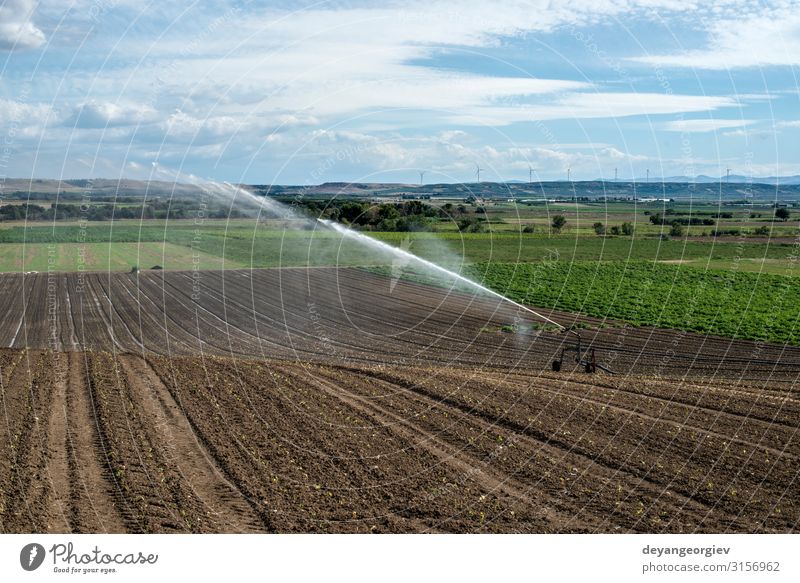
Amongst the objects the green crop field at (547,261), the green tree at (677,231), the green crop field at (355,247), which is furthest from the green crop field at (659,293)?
the green tree at (677,231)

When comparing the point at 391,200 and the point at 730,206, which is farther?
the point at 730,206

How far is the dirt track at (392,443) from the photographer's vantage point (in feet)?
49.6

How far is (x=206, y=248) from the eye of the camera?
73688 mm

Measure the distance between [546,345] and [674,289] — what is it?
1000 inches

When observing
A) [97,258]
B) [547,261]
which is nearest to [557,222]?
[547,261]

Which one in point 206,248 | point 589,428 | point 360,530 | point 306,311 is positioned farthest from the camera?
point 206,248

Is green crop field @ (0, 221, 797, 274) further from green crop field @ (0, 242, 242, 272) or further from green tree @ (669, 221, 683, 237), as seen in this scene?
green tree @ (669, 221, 683, 237)

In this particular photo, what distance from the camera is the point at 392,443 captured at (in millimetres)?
19422

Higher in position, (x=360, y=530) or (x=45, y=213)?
(x=45, y=213)

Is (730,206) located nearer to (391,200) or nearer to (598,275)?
(598,275)

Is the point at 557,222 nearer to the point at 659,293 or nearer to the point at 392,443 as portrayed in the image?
the point at 659,293

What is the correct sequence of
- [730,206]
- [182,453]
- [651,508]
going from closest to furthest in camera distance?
[651,508], [182,453], [730,206]

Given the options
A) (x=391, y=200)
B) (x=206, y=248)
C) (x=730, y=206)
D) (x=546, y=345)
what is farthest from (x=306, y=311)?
(x=730, y=206)

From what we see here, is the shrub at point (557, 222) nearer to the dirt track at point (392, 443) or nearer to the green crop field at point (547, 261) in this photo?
the green crop field at point (547, 261)
